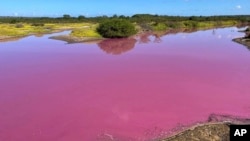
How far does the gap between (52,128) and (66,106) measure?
2381mm

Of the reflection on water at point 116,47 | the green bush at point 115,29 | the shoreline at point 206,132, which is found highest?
the green bush at point 115,29

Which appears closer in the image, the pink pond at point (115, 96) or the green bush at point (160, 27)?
the pink pond at point (115, 96)

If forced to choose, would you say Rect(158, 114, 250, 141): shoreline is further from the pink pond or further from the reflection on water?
the reflection on water

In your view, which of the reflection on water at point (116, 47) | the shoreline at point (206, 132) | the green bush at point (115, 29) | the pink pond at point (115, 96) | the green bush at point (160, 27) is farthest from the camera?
the green bush at point (160, 27)

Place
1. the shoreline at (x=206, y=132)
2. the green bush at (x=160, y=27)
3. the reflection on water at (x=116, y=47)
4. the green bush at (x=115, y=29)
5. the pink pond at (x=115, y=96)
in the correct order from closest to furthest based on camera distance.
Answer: the shoreline at (x=206, y=132) → the pink pond at (x=115, y=96) → the reflection on water at (x=116, y=47) → the green bush at (x=115, y=29) → the green bush at (x=160, y=27)

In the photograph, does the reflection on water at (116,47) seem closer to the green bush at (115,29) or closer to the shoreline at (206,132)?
the green bush at (115,29)

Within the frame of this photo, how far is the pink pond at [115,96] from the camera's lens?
11.0 metres

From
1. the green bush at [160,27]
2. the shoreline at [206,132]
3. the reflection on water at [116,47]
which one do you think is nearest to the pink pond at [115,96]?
the shoreline at [206,132]

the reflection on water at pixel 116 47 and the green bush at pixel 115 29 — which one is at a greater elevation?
the green bush at pixel 115 29

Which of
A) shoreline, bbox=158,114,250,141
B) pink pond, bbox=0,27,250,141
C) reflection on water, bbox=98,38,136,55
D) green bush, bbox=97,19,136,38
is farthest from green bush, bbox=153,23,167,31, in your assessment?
shoreline, bbox=158,114,250,141

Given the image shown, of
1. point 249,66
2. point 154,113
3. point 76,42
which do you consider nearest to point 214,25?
point 76,42

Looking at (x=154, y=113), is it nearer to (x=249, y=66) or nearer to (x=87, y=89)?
(x=87, y=89)

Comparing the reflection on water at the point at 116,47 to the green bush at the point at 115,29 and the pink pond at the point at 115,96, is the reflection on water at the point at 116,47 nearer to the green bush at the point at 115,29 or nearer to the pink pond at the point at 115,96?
the green bush at the point at 115,29

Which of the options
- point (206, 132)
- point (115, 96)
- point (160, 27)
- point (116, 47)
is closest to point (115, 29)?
point (116, 47)
